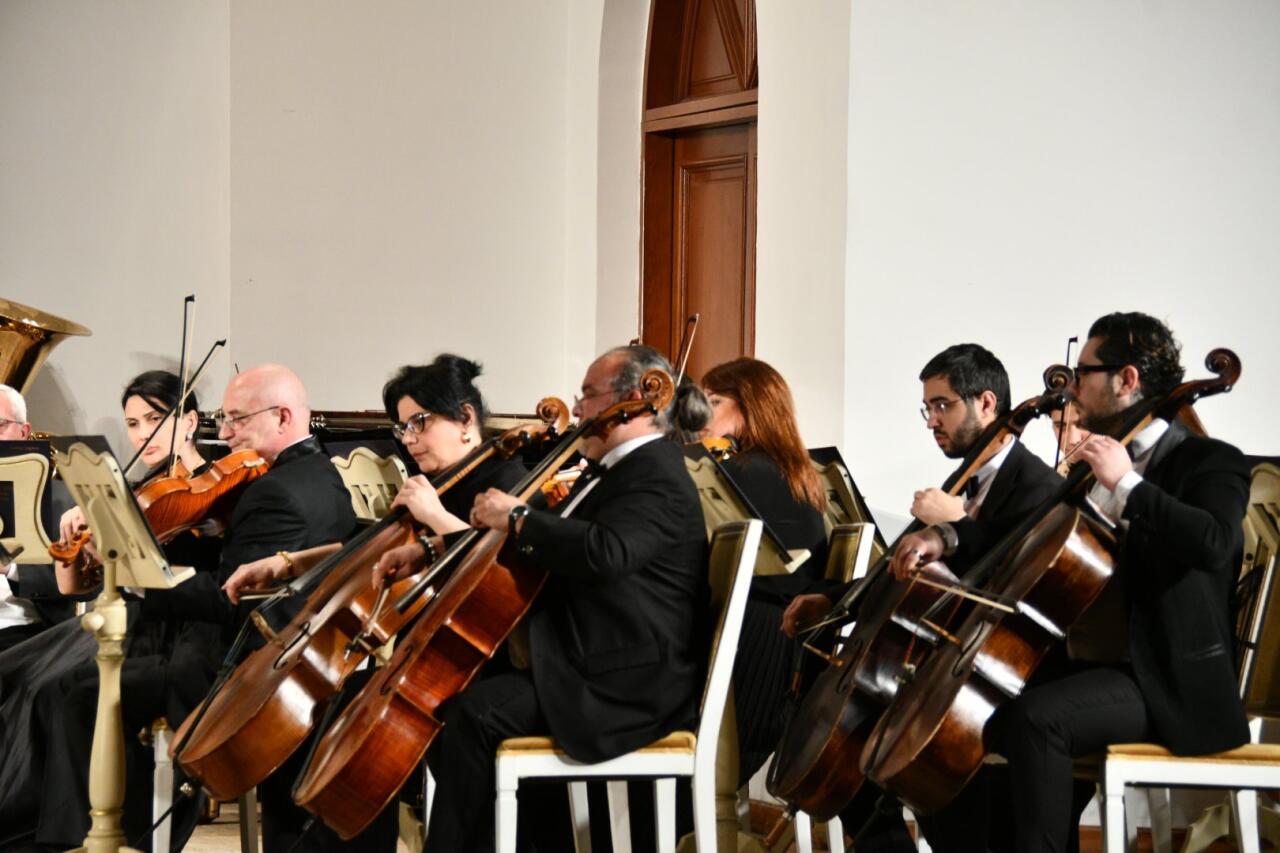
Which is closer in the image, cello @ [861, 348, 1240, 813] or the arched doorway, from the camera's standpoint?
cello @ [861, 348, 1240, 813]

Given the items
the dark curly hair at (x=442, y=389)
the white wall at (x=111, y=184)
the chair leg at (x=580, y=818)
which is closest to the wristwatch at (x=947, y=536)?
the chair leg at (x=580, y=818)

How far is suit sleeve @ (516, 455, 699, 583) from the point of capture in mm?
2812

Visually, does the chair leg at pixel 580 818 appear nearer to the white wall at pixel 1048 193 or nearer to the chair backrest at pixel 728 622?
the chair backrest at pixel 728 622

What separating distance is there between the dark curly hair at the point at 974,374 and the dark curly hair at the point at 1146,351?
0.63 m

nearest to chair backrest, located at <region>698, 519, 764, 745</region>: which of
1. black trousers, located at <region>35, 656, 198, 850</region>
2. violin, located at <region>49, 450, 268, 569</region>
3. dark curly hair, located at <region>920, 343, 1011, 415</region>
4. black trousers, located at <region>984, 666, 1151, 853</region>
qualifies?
black trousers, located at <region>984, 666, 1151, 853</region>

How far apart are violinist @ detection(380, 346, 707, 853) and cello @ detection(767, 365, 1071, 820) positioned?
232 millimetres

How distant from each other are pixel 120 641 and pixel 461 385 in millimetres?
941

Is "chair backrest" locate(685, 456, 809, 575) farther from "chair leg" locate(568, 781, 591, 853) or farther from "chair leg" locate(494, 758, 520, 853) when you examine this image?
"chair leg" locate(494, 758, 520, 853)

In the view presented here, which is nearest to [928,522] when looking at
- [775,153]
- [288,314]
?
[775,153]

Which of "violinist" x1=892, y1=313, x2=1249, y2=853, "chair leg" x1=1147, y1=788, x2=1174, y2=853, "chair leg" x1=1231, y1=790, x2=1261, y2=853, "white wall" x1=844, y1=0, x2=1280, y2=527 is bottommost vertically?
"chair leg" x1=1147, y1=788, x2=1174, y2=853

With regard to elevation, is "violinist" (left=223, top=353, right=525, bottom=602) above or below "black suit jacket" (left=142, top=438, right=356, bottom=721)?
above

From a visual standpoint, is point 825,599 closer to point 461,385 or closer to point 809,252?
point 461,385

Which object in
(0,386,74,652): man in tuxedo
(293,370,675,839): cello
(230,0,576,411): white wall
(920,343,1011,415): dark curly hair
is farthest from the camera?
(230,0,576,411): white wall

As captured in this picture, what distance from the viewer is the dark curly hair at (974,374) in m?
3.53
